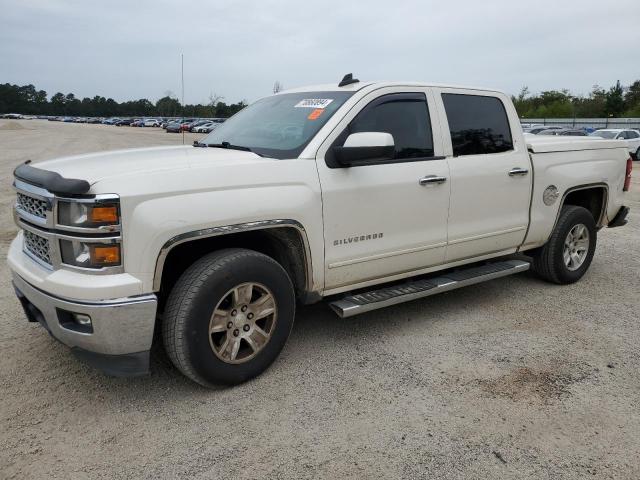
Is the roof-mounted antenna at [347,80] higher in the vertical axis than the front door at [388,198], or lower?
higher

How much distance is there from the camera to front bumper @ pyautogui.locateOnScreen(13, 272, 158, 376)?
2777 mm

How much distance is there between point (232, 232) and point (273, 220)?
0.90 ft

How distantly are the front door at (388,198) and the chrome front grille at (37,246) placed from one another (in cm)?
167

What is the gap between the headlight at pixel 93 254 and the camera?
2.77 m

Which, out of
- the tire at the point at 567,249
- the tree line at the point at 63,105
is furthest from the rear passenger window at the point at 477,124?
the tree line at the point at 63,105

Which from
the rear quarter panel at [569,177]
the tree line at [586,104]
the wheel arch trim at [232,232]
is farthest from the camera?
the tree line at [586,104]

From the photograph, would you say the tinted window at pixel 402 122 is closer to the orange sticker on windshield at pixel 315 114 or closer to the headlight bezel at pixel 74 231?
the orange sticker on windshield at pixel 315 114

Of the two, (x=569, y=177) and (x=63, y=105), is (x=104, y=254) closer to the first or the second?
(x=569, y=177)

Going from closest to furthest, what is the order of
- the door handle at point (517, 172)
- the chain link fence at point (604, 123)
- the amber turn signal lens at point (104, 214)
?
1. the amber turn signal lens at point (104, 214)
2. the door handle at point (517, 172)
3. the chain link fence at point (604, 123)

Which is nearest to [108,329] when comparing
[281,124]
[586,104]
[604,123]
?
[281,124]

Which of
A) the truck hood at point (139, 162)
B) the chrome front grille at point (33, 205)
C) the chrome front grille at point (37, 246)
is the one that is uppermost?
the truck hood at point (139, 162)

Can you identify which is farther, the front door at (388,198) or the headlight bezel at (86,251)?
the front door at (388,198)

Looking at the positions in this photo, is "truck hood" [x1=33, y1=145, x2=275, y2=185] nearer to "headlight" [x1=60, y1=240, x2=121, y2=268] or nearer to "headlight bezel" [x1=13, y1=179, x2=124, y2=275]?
"headlight bezel" [x1=13, y1=179, x2=124, y2=275]

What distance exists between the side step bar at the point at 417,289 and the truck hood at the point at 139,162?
45.8 inches
